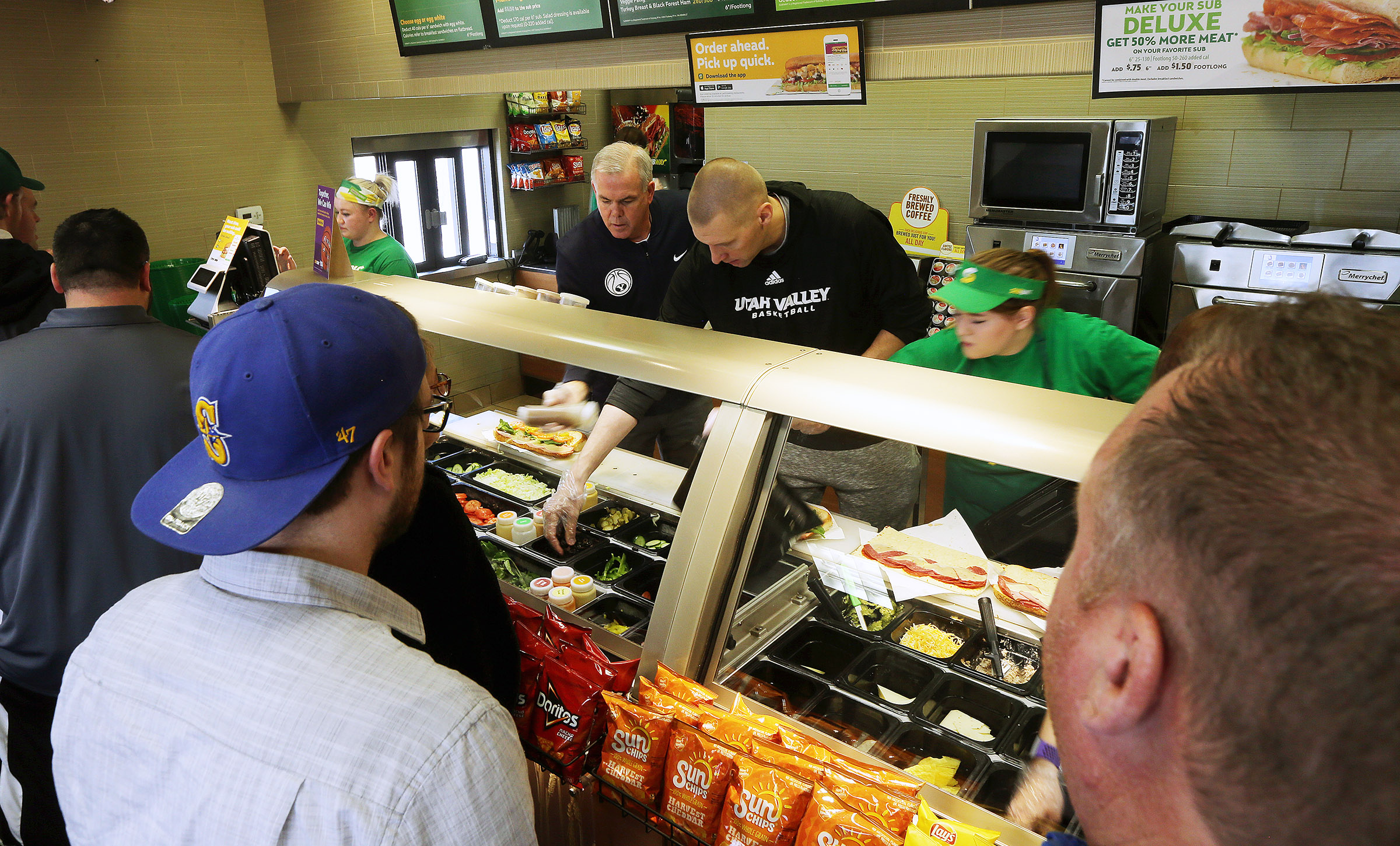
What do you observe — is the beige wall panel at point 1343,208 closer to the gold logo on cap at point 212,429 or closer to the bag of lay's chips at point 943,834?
the bag of lay's chips at point 943,834

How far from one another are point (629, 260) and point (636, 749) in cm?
276

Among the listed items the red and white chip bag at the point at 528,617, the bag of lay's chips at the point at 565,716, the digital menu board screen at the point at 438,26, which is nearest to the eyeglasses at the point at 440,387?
the red and white chip bag at the point at 528,617

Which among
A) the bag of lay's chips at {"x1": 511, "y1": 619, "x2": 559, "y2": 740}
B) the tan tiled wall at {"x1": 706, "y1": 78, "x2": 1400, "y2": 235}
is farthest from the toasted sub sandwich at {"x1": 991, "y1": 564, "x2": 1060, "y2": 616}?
the tan tiled wall at {"x1": 706, "y1": 78, "x2": 1400, "y2": 235}

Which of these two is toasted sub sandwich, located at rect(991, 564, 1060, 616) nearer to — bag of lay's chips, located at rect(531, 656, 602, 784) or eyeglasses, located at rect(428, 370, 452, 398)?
bag of lay's chips, located at rect(531, 656, 602, 784)

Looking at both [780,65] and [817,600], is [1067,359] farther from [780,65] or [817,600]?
[780,65]

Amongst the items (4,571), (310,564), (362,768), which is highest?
(310,564)

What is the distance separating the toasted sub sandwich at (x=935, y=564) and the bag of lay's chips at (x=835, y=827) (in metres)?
0.63

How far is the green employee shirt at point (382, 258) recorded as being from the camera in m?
4.60

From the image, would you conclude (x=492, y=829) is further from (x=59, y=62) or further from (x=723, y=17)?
(x=59, y=62)

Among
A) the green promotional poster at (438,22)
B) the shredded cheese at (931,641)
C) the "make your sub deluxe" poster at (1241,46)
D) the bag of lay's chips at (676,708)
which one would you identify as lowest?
the shredded cheese at (931,641)

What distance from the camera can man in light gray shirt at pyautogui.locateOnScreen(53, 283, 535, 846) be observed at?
0.95m

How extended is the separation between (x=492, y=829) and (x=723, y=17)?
2692 mm

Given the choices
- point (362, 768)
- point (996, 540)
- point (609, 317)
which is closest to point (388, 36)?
point (609, 317)

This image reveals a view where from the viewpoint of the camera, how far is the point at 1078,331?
8.54 ft
